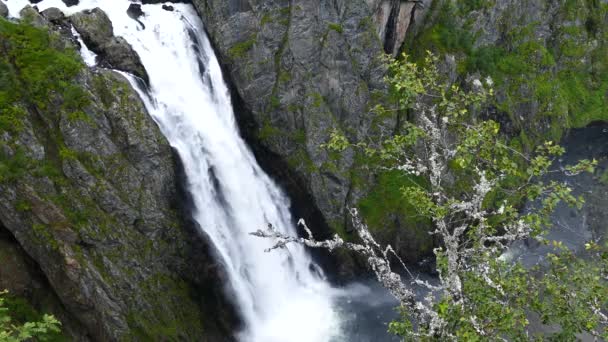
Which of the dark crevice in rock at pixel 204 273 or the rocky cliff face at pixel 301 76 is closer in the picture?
the dark crevice in rock at pixel 204 273

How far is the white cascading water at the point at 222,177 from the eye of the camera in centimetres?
2358

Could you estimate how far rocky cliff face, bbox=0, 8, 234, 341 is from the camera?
1805cm

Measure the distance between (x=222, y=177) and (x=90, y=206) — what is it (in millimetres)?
7070

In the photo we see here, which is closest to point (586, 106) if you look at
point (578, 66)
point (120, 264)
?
point (578, 66)

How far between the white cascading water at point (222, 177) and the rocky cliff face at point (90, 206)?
4.47 feet

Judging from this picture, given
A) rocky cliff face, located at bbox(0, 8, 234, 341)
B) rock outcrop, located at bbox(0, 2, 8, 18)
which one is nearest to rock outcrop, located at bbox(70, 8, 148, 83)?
rocky cliff face, located at bbox(0, 8, 234, 341)

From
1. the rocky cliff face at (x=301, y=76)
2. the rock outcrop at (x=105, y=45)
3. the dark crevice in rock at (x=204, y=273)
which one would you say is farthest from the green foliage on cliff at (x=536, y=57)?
the dark crevice in rock at (x=204, y=273)

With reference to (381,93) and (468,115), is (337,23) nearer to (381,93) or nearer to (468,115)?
(381,93)

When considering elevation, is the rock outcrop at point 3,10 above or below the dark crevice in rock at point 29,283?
above

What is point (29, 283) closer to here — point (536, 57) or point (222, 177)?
point (222, 177)

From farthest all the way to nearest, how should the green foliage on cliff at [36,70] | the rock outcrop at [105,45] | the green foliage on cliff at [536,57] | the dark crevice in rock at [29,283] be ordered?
1. the green foliage on cliff at [536,57]
2. the rock outcrop at [105,45]
3. the green foliage on cliff at [36,70]
4. the dark crevice in rock at [29,283]

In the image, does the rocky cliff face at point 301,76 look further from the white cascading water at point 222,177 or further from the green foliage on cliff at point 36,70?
the green foliage on cliff at point 36,70

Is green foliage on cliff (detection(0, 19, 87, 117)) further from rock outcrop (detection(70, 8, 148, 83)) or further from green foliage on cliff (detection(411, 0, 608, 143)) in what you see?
green foliage on cliff (detection(411, 0, 608, 143))

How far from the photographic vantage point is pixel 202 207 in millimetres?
23516
